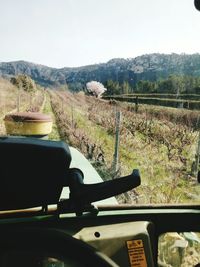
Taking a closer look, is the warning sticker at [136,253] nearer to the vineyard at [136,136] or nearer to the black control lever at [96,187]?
the black control lever at [96,187]

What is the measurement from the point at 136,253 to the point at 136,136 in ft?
13.9

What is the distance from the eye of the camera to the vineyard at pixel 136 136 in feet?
9.66

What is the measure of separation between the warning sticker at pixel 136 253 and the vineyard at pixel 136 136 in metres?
0.87

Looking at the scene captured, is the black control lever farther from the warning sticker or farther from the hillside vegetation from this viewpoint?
the hillside vegetation

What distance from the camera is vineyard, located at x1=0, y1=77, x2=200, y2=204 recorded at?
294cm

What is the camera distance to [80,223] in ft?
4.98

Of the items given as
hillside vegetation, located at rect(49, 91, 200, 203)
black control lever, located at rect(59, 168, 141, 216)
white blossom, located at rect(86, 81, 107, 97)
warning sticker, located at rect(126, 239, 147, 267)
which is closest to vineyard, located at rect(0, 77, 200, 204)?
hillside vegetation, located at rect(49, 91, 200, 203)

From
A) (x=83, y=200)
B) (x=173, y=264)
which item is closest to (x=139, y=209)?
(x=83, y=200)

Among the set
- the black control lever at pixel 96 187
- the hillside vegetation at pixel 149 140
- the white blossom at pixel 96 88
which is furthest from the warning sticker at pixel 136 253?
the hillside vegetation at pixel 149 140

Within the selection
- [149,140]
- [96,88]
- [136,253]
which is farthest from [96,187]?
[149,140]

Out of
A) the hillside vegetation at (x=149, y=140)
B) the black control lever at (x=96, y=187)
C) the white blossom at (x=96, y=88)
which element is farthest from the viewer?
the hillside vegetation at (x=149, y=140)

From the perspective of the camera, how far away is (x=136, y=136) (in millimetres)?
5742

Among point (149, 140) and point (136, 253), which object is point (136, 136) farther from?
point (136, 253)

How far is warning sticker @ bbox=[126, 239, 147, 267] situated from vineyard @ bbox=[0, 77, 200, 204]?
87 centimetres
